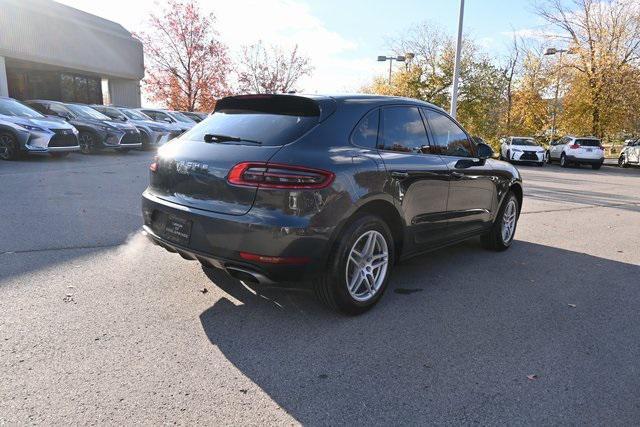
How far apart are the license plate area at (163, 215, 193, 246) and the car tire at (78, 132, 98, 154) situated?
13057 millimetres

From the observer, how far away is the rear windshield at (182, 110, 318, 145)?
3217mm

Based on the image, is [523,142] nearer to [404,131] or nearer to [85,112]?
[85,112]

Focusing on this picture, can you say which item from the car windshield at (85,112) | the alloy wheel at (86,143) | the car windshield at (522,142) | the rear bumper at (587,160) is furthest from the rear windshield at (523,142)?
the alloy wheel at (86,143)

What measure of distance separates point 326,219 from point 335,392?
109cm

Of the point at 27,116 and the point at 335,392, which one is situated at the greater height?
the point at 27,116

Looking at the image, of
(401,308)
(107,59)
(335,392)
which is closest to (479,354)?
(401,308)

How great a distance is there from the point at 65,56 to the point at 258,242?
2754 cm

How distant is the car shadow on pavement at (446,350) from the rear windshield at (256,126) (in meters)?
1.30

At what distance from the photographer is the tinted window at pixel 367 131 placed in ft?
11.3

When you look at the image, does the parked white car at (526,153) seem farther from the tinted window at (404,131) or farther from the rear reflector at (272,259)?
the rear reflector at (272,259)

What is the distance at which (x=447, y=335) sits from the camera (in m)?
3.27

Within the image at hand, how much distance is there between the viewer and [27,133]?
1173 centimetres

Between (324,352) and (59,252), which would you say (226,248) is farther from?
(59,252)

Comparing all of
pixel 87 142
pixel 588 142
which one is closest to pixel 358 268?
pixel 87 142
